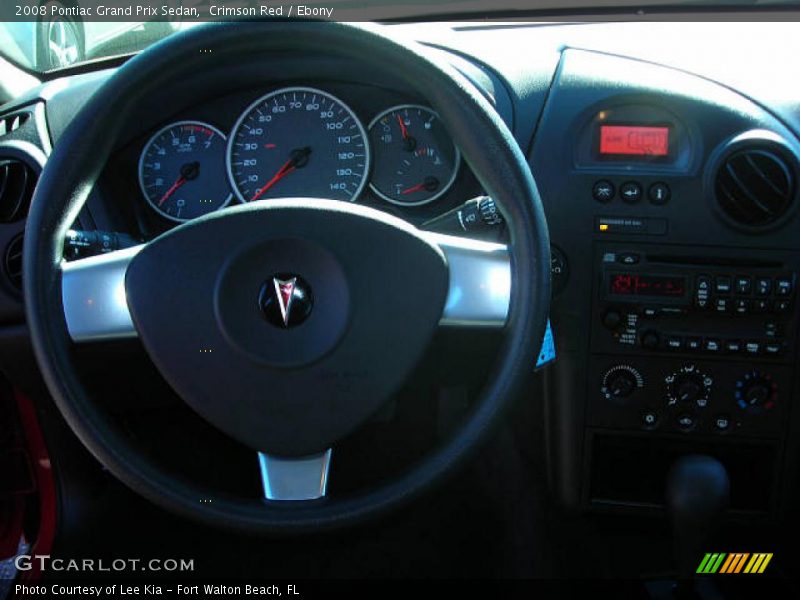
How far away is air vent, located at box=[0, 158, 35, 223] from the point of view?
170cm

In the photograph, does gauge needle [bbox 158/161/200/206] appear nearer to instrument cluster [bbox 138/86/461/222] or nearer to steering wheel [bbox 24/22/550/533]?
instrument cluster [bbox 138/86/461/222]

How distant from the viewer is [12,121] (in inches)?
70.9

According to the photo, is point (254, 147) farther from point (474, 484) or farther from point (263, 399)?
point (474, 484)

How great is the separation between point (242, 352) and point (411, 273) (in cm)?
25

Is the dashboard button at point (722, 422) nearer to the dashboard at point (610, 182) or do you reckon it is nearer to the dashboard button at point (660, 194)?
the dashboard at point (610, 182)

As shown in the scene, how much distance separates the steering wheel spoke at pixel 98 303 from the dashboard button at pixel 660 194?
0.95 meters

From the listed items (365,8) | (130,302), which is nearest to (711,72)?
(365,8)

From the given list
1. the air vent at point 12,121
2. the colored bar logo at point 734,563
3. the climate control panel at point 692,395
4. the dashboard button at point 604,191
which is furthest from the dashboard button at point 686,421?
the air vent at point 12,121

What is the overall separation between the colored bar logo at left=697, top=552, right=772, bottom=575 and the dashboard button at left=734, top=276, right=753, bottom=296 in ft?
2.03

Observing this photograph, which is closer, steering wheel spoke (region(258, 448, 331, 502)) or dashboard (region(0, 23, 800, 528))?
steering wheel spoke (region(258, 448, 331, 502))

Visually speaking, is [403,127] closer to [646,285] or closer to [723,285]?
[646,285]

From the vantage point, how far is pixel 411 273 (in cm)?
118

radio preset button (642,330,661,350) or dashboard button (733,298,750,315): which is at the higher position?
dashboard button (733,298,750,315)

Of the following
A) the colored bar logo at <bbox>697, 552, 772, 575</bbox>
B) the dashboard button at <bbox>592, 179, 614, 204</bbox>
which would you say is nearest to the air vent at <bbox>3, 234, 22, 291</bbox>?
the dashboard button at <bbox>592, 179, 614, 204</bbox>
